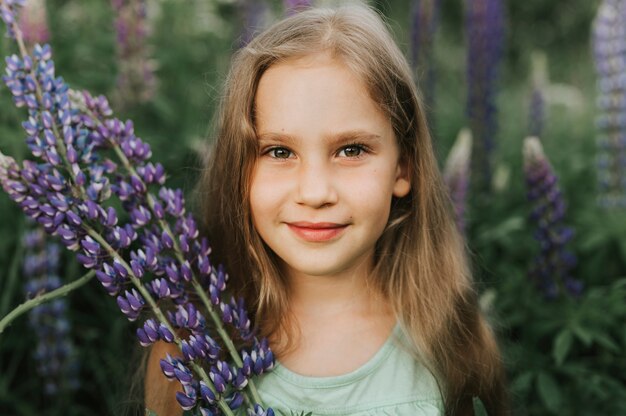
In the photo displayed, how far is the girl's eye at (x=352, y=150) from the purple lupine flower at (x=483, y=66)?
1.74 metres

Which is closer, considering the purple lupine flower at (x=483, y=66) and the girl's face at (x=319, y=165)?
the girl's face at (x=319, y=165)

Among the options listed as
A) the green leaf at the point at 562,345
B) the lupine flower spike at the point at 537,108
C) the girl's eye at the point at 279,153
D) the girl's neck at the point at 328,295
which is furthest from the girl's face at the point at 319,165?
the lupine flower spike at the point at 537,108

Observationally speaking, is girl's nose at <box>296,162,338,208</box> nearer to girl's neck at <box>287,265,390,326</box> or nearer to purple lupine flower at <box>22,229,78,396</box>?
girl's neck at <box>287,265,390,326</box>

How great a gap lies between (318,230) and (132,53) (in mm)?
1700

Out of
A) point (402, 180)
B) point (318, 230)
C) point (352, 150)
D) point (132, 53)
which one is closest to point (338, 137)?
point (352, 150)

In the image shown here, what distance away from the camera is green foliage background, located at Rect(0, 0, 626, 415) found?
2516 mm

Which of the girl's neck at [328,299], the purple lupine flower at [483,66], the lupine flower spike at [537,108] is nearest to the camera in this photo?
the girl's neck at [328,299]

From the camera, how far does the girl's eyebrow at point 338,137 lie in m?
1.76

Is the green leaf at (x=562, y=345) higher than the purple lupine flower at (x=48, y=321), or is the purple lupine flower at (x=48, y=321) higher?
the purple lupine flower at (x=48, y=321)

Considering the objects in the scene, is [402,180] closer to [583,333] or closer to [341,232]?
[341,232]

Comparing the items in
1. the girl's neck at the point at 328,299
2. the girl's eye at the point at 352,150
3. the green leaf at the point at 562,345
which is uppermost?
the girl's eye at the point at 352,150

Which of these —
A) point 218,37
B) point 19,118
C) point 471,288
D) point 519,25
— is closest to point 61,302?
point 19,118

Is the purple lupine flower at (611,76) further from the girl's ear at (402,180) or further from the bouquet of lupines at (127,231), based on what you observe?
the bouquet of lupines at (127,231)

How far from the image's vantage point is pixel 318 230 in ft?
5.86
